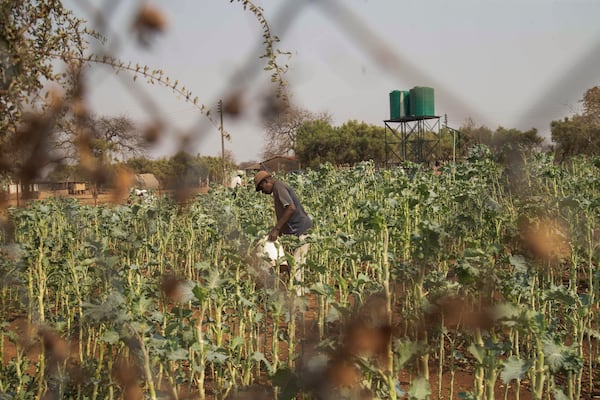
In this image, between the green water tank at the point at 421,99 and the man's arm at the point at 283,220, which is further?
the man's arm at the point at 283,220

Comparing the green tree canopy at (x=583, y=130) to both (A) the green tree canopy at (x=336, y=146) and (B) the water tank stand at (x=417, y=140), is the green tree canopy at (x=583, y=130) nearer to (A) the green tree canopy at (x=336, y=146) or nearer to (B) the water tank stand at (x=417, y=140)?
(B) the water tank stand at (x=417, y=140)

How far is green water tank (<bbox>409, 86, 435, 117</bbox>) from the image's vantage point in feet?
1.90

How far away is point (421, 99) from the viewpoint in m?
0.64

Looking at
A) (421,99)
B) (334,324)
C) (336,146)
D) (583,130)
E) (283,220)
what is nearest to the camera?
(421,99)

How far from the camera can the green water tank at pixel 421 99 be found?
58 centimetres

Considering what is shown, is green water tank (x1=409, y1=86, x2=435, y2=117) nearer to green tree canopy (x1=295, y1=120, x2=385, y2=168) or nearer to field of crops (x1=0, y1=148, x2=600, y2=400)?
field of crops (x1=0, y1=148, x2=600, y2=400)

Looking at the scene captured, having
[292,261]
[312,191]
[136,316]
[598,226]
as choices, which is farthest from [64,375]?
[312,191]

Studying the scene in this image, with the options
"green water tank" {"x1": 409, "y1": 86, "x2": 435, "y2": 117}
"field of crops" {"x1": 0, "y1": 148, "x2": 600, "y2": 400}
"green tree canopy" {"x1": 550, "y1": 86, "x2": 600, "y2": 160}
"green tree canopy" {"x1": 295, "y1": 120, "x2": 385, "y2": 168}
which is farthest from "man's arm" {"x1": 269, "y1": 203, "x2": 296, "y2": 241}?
"green tree canopy" {"x1": 295, "y1": 120, "x2": 385, "y2": 168}

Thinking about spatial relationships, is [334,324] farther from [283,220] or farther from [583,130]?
[283,220]

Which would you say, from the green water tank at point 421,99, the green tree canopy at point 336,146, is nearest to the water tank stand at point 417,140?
the green water tank at point 421,99

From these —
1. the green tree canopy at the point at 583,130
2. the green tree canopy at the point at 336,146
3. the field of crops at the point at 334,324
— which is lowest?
the field of crops at the point at 334,324

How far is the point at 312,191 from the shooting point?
10.6m

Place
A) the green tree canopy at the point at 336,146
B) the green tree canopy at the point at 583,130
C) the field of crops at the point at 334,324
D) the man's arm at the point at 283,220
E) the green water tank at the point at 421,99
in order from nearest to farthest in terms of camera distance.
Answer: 1. the green water tank at the point at 421,99
2. the green tree canopy at the point at 583,130
3. the field of crops at the point at 334,324
4. the man's arm at the point at 283,220
5. the green tree canopy at the point at 336,146

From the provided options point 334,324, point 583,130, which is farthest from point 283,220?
point 583,130
